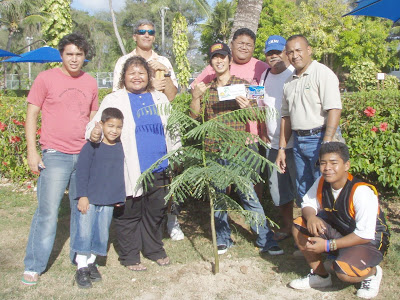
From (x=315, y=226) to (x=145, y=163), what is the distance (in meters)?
1.58

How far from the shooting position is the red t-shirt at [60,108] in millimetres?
3527

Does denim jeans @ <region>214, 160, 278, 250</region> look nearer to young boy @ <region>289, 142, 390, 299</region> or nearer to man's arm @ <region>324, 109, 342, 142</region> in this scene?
young boy @ <region>289, 142, 390, 299</region>

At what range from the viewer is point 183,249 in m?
4.48

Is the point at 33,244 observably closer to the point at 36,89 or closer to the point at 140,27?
the point at 36,89

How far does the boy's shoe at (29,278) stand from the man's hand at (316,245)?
2.38 metres

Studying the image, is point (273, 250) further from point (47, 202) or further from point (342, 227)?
point (47, 202)

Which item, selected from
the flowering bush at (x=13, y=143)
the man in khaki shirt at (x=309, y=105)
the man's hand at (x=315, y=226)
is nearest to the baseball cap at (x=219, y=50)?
the man in khaki shirt at (x=309, y=105)

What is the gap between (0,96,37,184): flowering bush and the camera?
6681 mm

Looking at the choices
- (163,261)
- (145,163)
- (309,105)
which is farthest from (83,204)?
(309,105)

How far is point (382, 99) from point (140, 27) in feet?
10.7

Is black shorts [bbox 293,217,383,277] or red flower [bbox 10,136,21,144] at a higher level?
red flower [bbox 10,136,21,144]

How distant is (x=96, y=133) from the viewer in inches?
138

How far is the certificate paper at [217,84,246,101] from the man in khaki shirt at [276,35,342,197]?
0.49 m

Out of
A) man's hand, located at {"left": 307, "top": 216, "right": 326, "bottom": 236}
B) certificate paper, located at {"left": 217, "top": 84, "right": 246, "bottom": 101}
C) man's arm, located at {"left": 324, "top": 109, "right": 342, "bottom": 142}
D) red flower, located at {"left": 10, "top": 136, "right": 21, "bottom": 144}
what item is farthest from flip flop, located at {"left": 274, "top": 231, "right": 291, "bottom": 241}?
red flower, located at {"left": 10, "top": 136, "right": 21, "bottom": 144}
